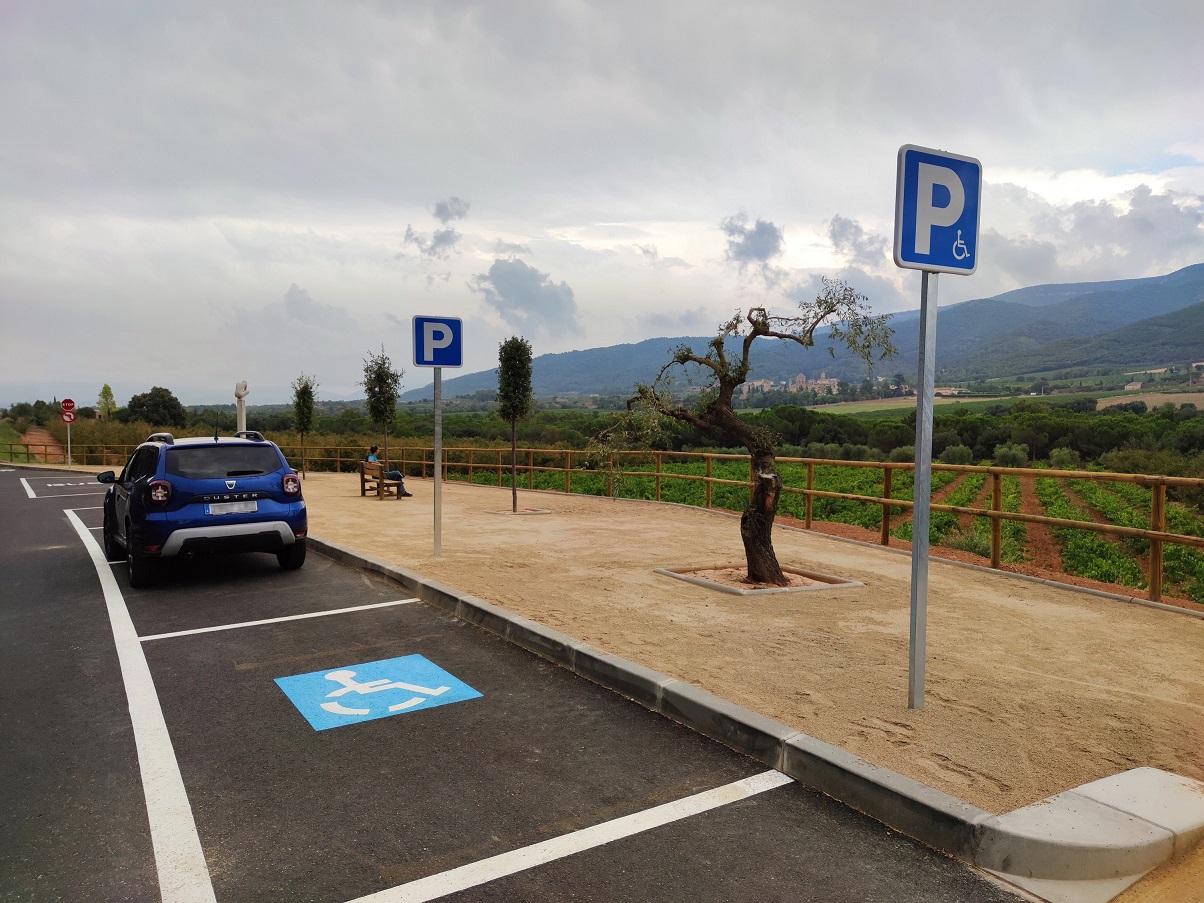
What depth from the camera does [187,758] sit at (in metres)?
4.16

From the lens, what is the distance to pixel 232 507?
8844 mm

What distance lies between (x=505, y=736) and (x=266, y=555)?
7.75m

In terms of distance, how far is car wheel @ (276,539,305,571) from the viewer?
9.60 meters

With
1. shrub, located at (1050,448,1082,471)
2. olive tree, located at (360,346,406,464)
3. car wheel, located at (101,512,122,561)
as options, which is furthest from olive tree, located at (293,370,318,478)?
shrub, located at (1050,448,1082,471)

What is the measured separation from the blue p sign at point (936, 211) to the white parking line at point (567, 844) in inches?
105

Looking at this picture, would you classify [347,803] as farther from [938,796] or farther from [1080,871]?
[1080,871]

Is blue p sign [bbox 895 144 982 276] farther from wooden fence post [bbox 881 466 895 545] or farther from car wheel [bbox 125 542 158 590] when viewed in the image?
car wheel [bbox 125 542 158 590]

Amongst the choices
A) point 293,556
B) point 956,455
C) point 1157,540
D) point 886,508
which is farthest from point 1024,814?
point 956,455

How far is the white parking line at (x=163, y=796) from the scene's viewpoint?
3.02m

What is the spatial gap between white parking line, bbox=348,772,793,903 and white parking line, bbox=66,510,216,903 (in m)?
0.66

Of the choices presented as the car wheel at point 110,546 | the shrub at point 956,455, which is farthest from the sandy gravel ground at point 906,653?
the shrub at point 956,455

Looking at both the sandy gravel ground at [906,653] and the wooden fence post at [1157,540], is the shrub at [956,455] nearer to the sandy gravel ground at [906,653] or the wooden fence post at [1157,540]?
the sandy gravel ground at [906,653]

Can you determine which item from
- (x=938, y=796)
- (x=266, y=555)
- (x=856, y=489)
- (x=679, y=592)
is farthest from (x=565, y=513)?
(x=856, y=489)

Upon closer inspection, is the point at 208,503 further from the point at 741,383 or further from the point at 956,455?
the point at 956,455
